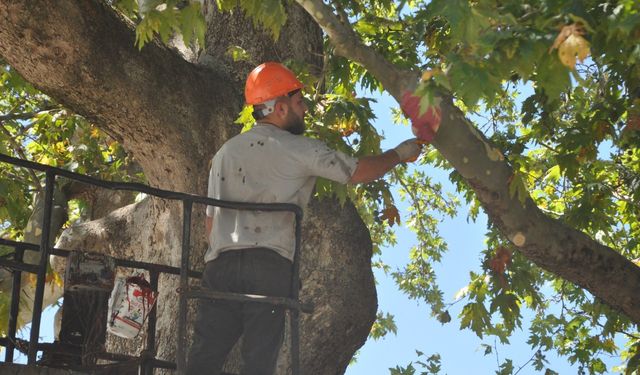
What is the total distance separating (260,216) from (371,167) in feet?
2.03

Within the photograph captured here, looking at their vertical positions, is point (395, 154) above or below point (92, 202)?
below

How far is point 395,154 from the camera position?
538 cm

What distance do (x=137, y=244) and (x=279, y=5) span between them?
2.58 meters

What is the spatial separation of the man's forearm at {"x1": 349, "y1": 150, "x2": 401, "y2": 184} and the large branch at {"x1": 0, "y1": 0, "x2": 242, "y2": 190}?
5.31 ft

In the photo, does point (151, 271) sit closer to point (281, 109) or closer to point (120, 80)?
point (281, 109)

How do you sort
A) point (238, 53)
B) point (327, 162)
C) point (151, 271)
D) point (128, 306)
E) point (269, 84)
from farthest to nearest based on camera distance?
1. point (238, 53)
2. point (269, 84)
3. point (327, 162)
4. point (151, 271)
5. point (128, 306)

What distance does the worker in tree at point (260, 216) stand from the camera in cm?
505

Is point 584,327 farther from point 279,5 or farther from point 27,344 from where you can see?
point 27,344

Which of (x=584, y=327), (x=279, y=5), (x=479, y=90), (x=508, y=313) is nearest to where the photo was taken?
(x=479, y=90)

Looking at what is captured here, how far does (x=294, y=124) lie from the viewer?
18.6ft

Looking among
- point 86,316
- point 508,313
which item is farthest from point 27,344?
point 508,313

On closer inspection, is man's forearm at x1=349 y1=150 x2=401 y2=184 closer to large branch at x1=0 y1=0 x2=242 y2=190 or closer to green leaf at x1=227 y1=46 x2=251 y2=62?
large branch at x1=0 y1=0 x2=242 y2=190

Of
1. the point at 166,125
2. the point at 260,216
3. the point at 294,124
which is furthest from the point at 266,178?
the point at 166,125

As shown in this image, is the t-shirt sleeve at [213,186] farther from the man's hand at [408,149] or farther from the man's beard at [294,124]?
the man's hand at [408,149]
